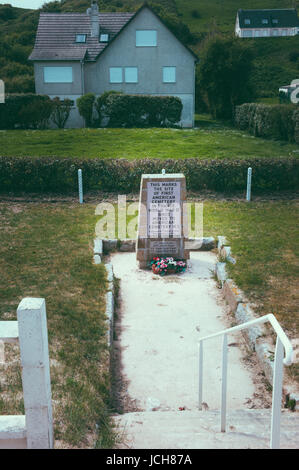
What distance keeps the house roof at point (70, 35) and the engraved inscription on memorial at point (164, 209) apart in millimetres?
24786

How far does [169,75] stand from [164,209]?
2534cm

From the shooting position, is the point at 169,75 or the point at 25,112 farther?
the point at 169,75

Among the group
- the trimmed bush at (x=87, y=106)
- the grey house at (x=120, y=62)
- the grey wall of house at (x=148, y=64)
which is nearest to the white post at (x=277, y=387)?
the trimmed bush at (x=87, y=106)

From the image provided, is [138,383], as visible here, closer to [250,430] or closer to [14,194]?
[250,430]

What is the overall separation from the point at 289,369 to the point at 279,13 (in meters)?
92.8

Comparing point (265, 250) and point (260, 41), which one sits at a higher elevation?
point (260, 41)

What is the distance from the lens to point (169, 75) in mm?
33625

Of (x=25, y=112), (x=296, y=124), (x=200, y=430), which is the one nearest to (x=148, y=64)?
(x=25, y=112)

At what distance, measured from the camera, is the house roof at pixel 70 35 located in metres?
32.9

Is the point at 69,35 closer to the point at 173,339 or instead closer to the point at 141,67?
the point at 141,67

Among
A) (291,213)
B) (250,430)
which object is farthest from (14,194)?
(250,430)

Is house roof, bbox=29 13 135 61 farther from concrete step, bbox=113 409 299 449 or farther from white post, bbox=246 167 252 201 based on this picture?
concrete step, bbox=113 409 299 449

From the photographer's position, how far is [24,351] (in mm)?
3236

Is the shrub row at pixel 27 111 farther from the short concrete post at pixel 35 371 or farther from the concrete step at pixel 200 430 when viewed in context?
the short concrete post at pixel 35 371
